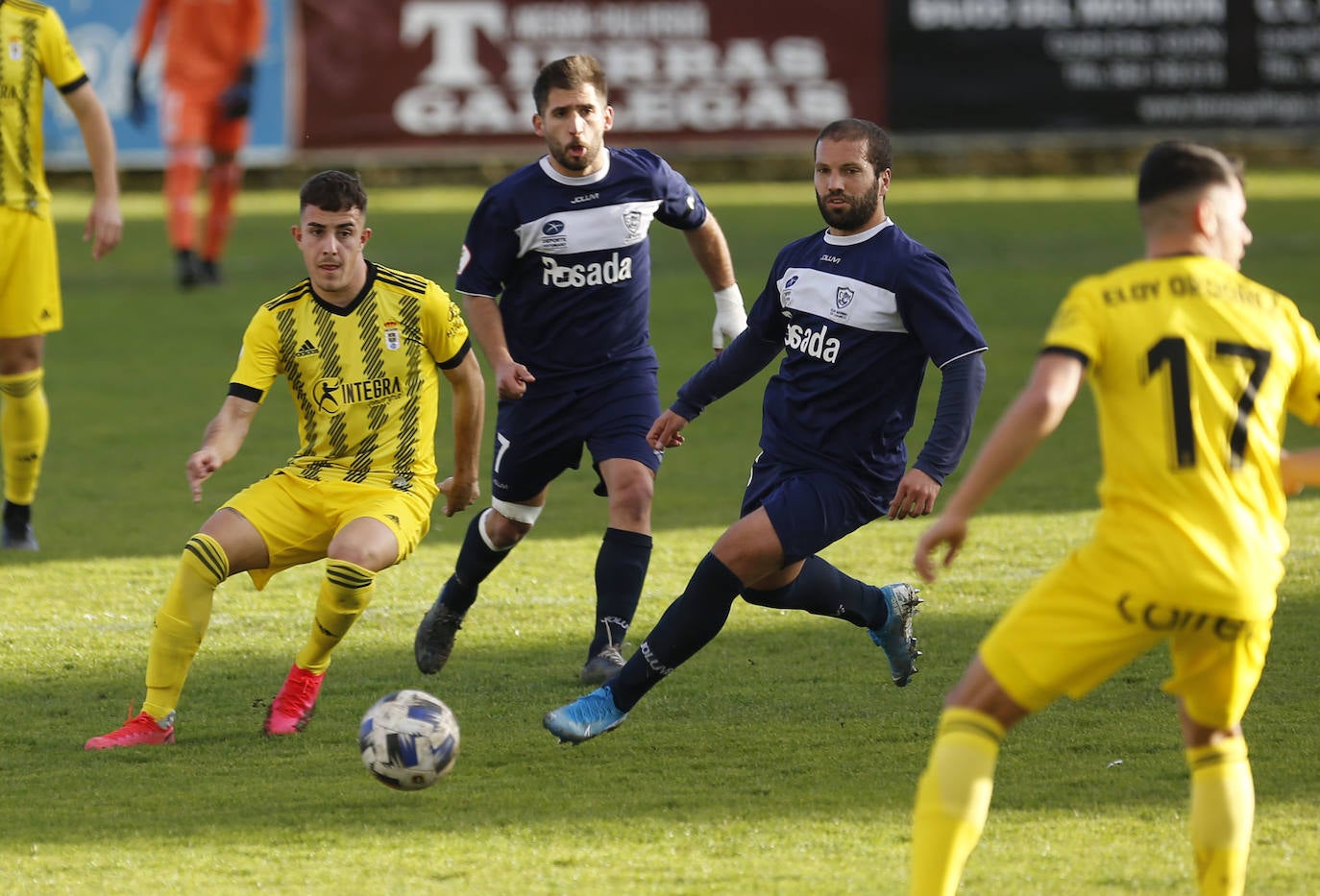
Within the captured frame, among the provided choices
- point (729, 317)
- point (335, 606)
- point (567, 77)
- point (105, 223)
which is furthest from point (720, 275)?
point (105, 223)

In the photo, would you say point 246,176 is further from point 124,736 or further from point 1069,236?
point 124,736

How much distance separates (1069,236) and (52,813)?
13.4 metres

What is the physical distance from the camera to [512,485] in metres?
5.90

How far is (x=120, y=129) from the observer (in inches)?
780

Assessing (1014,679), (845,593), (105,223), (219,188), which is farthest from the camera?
(219,188)

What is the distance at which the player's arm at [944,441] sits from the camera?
4.46 m

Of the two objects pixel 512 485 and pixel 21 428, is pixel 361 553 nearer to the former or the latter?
pixel 512 485

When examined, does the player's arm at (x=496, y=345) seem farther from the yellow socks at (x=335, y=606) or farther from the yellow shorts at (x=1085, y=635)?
the yellow shorts at (x=1085, y=635)

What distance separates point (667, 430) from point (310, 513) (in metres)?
1.04

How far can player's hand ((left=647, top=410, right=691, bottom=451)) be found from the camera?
200 inches

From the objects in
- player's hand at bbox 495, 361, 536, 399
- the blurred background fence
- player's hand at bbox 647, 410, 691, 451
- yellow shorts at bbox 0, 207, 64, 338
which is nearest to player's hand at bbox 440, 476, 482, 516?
player's hand at bbox 495, 361, 536, 399

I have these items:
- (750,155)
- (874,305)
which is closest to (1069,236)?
(750,155)

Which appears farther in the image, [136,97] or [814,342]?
[136,97]

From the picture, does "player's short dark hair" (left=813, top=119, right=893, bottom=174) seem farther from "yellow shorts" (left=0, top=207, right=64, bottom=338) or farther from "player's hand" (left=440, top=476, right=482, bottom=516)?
"yellow shorts" (left=0, top=207, right=64, bottom=338)
